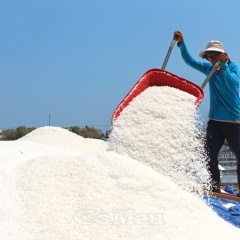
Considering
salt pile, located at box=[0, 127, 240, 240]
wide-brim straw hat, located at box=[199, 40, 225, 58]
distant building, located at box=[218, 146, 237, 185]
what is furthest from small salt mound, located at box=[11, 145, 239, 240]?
distant building, located at box=[218, 146, 237, 185]

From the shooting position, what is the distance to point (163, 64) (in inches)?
135

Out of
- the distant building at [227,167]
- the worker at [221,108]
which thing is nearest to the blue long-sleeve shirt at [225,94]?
the worker at [221,108]

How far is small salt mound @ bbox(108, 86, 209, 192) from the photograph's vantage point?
8.47 feet

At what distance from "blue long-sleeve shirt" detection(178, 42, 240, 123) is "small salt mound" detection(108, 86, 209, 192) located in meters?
0.36

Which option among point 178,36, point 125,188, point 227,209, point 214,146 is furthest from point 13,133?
point 125,188

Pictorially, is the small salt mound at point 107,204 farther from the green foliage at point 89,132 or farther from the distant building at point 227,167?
the green foliage at point 89,132

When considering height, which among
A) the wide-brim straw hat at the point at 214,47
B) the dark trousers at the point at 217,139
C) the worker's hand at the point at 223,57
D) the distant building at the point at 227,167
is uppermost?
the wide-brim straw hat at the point at 214,47

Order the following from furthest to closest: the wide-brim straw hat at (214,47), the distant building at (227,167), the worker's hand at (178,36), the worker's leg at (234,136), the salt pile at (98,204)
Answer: the distant building at (227,167)
the worker's hand at (178,36)
the wide-brim straw hat at (214,47)
the worker's leg at (234,136)
the salt pile at (98,204)

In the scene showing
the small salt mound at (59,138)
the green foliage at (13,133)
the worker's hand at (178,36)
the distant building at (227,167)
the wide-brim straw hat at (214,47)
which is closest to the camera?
the wide-brim straw hat at (214,47)

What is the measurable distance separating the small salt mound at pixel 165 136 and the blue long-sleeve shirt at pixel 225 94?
360 mm

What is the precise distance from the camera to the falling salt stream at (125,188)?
1951mm

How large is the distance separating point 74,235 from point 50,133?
3192 mm

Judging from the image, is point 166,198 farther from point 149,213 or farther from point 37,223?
point 37,223

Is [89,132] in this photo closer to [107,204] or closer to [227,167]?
[227,167]
